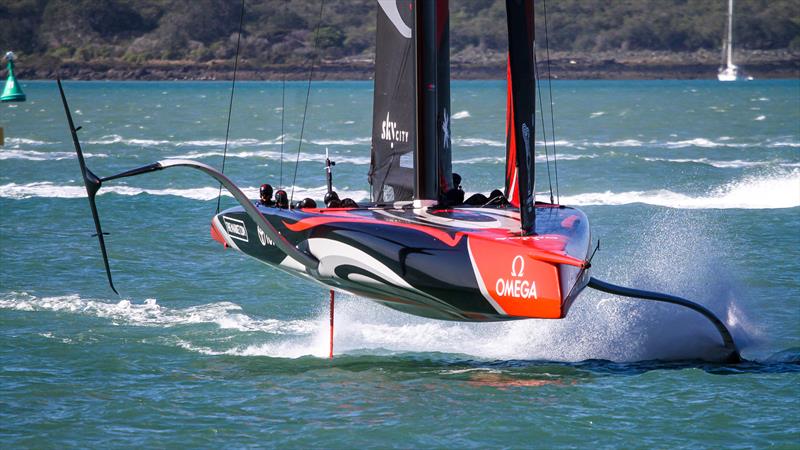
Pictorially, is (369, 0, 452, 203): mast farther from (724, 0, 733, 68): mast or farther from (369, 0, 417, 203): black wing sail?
(724, 0, 733, 68): mast

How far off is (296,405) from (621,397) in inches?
114

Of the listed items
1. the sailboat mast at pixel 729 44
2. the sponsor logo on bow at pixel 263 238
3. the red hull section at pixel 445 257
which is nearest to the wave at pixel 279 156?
the sponsor logo on bow at pixel 263 238

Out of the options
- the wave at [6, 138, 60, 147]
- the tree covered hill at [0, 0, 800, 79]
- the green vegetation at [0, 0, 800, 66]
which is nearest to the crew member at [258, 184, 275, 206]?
the wave at [6, 138, 60, 147]

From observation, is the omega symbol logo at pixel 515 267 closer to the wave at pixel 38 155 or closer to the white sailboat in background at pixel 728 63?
the wave at pixel 38 155

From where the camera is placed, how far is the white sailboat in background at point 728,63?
12581cm

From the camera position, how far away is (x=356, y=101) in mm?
83812

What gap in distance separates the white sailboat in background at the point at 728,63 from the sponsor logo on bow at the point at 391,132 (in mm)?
113068

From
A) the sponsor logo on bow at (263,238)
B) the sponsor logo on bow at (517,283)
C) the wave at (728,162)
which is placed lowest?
the wave at (728,162)

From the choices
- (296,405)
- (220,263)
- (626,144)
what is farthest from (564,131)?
(296,405)

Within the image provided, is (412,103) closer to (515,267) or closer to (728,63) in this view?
(515,267)

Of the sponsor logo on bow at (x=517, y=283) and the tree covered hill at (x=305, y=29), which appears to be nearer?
the sponsor logo on bow at (x=517, y=283)

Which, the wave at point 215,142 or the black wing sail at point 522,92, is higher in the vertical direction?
the black wing sail at point 522,92

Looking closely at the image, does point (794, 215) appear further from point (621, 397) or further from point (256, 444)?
point (256, 444)

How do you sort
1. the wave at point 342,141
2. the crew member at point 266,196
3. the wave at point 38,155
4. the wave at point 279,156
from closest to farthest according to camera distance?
the crew member at point 266,196 < the wave at point 279,156 < the wave at point 38,155 < the wave at point 342,141
